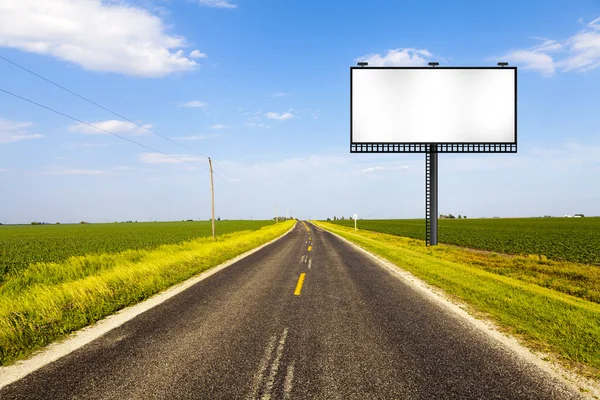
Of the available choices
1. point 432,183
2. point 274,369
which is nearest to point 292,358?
point 274,369

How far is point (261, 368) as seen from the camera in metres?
4.30

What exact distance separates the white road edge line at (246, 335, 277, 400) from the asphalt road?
0.01 metres

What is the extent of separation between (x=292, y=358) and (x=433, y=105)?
21.5 meters

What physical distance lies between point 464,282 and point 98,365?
9.19 metres

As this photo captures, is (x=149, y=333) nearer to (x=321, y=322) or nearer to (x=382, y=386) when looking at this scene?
(x=321, y=322)

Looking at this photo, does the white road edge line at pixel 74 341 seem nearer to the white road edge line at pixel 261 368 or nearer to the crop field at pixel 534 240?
the white road edge line at pixel 261 368

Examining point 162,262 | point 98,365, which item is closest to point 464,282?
point 98,365

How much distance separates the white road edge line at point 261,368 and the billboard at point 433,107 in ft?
63.3

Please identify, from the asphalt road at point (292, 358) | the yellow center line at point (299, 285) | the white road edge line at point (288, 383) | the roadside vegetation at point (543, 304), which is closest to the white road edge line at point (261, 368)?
the asphalt road at point (292, 358)

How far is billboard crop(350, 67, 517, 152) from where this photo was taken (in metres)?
21.8

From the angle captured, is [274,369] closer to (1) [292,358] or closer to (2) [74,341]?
(1) [292,358]

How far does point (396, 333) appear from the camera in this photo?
5590 millimetres

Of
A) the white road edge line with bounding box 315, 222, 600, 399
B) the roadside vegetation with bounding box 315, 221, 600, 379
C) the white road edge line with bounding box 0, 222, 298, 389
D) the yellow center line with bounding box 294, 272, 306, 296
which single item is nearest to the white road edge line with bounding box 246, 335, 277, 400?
the white road edge line with bounding box 0, 222, 298, 389

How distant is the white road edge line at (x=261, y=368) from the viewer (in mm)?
3721
